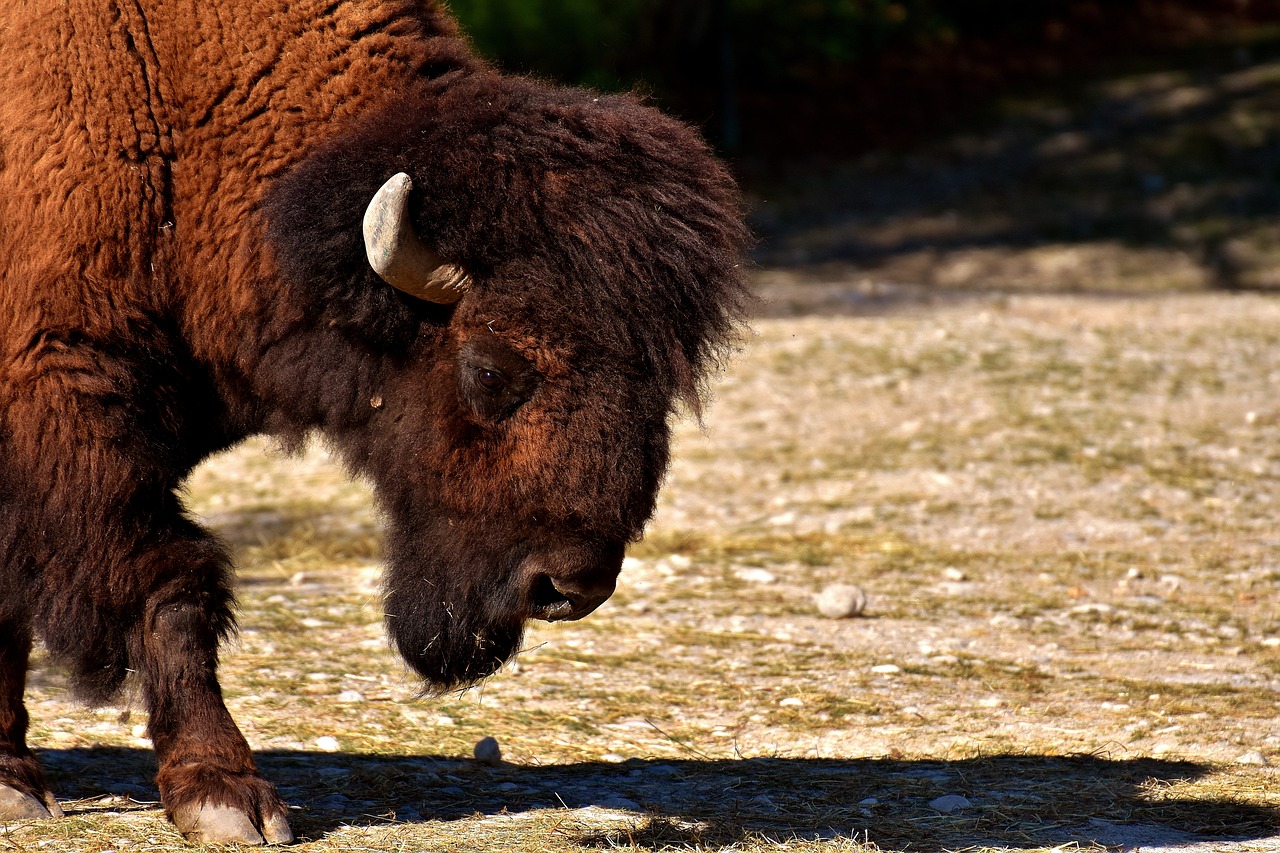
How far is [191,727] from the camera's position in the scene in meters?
3.85

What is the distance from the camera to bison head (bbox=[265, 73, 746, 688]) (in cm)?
371

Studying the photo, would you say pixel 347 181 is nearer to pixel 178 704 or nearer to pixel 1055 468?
pixel 178 704

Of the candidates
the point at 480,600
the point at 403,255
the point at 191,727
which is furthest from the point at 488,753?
the point at 403,255

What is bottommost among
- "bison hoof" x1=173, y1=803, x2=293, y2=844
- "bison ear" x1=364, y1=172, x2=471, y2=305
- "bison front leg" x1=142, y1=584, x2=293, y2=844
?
"bison hoof" x1=173, y1=803, x2=293, y2=844

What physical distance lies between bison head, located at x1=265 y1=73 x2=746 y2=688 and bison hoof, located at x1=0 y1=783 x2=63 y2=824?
120 centimetres

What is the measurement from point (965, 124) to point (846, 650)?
14596 millimetres

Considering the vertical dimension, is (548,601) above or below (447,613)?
above

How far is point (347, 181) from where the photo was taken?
3781 mm

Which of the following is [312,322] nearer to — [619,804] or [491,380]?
[491,380]

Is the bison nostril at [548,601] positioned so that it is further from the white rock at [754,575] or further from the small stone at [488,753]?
the white rock at [754,575]

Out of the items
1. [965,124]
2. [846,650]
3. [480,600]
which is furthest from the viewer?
[965,124]

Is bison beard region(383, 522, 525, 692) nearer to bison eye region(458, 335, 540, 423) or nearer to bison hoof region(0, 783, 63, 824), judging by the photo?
bison eye region(458, 335, 540, 423)

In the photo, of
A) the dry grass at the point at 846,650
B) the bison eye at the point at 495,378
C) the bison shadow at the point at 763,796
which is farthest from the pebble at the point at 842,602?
the bison eye at the point at 495,378

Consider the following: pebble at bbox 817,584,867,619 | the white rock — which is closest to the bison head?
pebble at bbox 817,584,867,619
